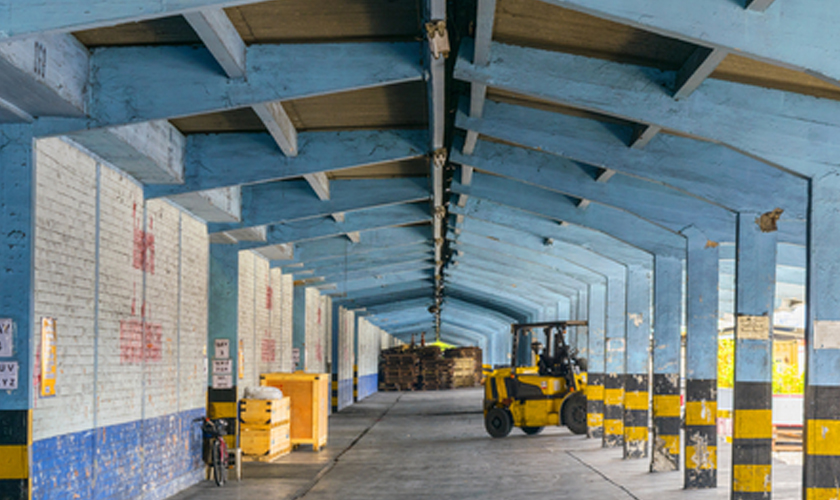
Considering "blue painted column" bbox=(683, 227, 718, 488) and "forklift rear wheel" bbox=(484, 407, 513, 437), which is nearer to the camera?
"blue painted column" bbox=(683, 227, 718, 488)

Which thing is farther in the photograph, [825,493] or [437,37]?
[825,493]

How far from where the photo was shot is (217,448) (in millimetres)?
13438

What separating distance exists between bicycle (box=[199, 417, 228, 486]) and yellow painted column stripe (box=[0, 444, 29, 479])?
556 cm

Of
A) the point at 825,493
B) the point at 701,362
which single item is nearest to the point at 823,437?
the point at 825,493

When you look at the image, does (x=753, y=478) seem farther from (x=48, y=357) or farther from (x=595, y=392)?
(x=595, y=392)

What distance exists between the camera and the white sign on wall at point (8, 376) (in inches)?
310

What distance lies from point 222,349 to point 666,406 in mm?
7517

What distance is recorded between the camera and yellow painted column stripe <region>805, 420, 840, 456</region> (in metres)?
8.12

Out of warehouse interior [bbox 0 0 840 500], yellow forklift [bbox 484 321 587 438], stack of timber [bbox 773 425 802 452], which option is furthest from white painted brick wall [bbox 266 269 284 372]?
stack of timber [bbox 773 425 802 452]

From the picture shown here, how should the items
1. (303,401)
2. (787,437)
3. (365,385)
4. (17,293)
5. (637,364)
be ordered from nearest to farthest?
(17,293)
(637,364)
(303,401)
(787,437)
(365,385)

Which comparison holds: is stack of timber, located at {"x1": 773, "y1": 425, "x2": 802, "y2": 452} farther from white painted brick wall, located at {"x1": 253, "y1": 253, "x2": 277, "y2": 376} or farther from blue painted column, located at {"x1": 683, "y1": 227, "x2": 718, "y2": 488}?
white painted brick wall, located at {"x1": 253, "y1": 253, "x2": 277, "y2": 376}

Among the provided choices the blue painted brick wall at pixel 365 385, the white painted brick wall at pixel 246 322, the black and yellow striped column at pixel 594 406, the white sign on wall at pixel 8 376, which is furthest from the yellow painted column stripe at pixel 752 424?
the blue painted brick wall at pixel 365 385

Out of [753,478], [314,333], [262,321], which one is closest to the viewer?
[753,478]

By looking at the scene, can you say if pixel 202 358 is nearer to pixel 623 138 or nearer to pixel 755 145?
pixel 623 138
